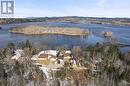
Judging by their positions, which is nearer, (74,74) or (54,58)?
(74,74)

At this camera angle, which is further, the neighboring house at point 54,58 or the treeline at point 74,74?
the neighboring house at point 54,58

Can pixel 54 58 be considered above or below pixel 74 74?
Answer: below

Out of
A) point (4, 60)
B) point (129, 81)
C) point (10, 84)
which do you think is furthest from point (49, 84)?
point (4, 60)

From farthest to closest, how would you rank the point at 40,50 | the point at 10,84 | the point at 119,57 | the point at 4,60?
the point at 40,50 → the point at 119,57 → the point at 4,60 → the point at 10,84

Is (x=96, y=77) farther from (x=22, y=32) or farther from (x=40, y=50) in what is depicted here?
(x=22, y=32)

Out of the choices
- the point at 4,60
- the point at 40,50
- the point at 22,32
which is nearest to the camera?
the point at 4,60

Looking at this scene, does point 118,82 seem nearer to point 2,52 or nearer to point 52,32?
point 2,52

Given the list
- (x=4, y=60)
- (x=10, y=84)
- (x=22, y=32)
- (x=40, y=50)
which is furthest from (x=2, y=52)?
(x=22, y=32)

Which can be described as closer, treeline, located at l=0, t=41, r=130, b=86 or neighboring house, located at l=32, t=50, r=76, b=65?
treeline, located at l=0, t=41, r=130, b=86

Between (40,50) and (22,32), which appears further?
(22,32)
